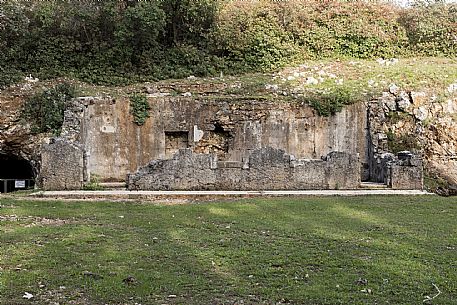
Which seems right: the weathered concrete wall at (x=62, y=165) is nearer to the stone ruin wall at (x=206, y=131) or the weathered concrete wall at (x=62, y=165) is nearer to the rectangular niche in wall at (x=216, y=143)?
the stone ruin wall at (x=206, y=131)

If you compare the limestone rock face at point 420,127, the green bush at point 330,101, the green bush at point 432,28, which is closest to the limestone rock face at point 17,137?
the green bush at point 330,101

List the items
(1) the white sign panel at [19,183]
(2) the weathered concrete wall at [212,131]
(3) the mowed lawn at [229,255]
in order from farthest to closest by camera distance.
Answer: (2) the weathered concrete wall at [212,131]
(1) the white sign panel at [19,183]
(3) the mowed lawn at [229,255]

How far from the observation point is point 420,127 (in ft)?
70.1

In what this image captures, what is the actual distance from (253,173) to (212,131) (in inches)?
202

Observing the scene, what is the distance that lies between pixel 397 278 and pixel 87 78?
20484 mm

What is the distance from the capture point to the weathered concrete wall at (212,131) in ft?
68.7

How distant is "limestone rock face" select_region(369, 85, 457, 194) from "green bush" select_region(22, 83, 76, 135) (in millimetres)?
12479

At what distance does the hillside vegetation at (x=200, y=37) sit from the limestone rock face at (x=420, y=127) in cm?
500

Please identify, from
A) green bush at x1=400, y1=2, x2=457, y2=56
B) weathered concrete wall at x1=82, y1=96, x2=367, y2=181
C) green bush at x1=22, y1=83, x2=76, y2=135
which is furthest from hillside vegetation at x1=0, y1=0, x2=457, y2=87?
weathered concrete wall at x1=82, y1=96, x2=367, y2=181

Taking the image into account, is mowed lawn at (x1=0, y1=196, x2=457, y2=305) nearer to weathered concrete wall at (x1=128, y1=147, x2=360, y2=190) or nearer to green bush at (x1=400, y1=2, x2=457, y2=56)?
weathered concrete wall at (x1=128, y1=147, x2=360, y2=190)

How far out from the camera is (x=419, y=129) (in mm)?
21328

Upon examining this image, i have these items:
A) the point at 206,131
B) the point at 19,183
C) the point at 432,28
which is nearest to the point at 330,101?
the point at 206,131

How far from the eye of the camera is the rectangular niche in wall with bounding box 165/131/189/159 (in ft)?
70.5

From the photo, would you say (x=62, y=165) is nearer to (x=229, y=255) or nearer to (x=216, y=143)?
(x=216, y=143)
